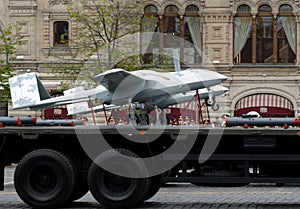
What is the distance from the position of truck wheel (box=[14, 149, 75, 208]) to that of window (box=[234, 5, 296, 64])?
3218 centimetres

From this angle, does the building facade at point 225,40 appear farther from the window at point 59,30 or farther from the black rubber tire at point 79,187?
the black rubber tire at point 79,187

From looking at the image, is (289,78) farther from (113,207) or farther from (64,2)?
(113,207)

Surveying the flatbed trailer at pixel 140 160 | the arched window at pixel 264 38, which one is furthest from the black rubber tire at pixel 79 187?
the arched window at pixel 264 38

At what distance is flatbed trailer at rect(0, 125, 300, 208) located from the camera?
1426cm

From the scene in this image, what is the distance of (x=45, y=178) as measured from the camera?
1473 cm

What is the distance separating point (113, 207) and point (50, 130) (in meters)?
1.87

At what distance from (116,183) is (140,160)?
65 cm

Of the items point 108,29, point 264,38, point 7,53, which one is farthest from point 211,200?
point 264,38

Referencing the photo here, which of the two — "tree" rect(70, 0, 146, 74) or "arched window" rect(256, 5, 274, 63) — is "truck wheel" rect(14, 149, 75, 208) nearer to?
"tree" rect(70, 0, 146, 74)

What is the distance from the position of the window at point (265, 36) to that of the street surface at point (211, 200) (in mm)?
25037

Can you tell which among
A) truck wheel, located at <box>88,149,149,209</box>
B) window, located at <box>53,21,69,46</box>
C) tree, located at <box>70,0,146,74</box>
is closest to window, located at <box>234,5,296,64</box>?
tree, located at <box>70,0,146,74</box>

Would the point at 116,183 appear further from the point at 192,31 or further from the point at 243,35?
the point at 243,35

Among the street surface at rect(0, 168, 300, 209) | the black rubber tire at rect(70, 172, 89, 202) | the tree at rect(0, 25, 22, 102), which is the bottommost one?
the street surface at rect(0, 168, 300, 209)

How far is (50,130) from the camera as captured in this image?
47.7 ft
